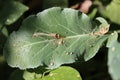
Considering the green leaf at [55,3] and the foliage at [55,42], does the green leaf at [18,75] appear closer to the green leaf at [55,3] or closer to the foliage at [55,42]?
the foliage at [55,42]

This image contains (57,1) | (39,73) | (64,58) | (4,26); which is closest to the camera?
(64,58)

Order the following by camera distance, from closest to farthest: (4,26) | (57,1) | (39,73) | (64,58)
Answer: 1. (64,58)
2. (39,73)
3. (4,26)
4. (57,1)

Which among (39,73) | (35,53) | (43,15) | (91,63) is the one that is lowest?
(91,63)

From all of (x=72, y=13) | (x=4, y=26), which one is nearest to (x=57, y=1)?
(x=4, y=26)

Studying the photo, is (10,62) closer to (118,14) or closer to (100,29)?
(100,29)

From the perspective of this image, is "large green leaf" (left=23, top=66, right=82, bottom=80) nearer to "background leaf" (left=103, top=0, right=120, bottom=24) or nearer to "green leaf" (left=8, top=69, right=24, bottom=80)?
"green leaf" (left=8, top=69, right=24, bottom=80)
